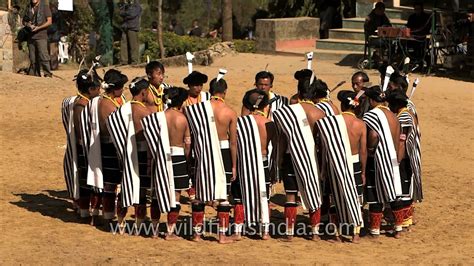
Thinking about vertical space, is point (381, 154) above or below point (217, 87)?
below

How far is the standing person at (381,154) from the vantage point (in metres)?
12.5

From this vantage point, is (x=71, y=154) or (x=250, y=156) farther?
(x=71, y=154)

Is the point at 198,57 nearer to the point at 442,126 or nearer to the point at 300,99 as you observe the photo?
the point at 442,126

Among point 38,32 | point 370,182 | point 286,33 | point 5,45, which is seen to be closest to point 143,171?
point 370,182

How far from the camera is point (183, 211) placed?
1412cm

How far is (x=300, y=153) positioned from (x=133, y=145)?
1.75m

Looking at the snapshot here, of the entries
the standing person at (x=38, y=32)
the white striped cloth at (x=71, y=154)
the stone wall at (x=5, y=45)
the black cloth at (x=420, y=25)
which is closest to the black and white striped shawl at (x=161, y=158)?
the white striped cloth at (x=71, y=154)

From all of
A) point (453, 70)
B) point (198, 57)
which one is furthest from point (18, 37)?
point (453, 70)

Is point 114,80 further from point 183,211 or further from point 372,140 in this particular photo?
point 372,140

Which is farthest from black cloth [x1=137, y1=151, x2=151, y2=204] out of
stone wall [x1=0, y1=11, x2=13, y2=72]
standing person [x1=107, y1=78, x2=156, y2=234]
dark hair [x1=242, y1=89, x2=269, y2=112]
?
stone wall [x1=0, y1=11, x2=13, y2=72]

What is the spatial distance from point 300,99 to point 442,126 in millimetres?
7705

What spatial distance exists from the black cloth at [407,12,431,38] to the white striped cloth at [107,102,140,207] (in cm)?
1324

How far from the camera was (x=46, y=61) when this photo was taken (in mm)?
23719

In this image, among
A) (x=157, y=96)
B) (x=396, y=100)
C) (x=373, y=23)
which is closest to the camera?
(x=396, y=100)
